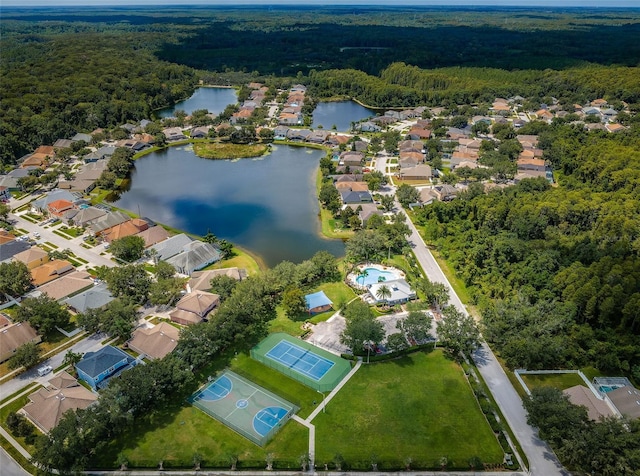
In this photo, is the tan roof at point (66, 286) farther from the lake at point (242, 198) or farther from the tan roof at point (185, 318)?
the lake at point (242, 198)

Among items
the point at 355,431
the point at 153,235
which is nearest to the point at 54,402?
the point at 355,431

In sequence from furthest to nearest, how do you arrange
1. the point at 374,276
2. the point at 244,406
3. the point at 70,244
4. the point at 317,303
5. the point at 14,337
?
the point at 70,244
the point at 374,276
the point at 317,303
the point at 14,337
the point at 244,406

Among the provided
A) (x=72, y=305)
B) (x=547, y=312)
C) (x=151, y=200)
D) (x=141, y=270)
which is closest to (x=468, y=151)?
(x=547, y=312)

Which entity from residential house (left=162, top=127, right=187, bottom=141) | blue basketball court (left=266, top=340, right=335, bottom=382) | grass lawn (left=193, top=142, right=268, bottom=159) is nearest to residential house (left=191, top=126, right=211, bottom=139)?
residential house (left=162, top=127, right=187, bottom=141)

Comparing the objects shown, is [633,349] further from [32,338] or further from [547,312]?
[32,338]

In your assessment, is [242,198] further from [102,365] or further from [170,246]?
[102,365]

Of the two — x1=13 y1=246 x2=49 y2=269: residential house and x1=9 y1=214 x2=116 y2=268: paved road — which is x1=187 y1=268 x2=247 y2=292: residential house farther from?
x1=13 y1=246 x2=49 y2=269: residential house
